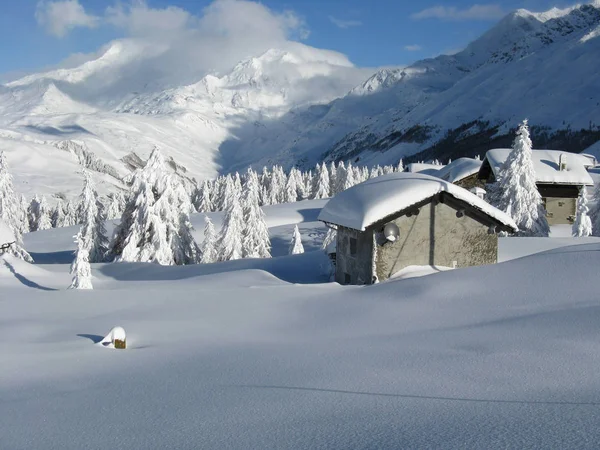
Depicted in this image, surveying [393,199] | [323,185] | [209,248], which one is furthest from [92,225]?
[323,185]

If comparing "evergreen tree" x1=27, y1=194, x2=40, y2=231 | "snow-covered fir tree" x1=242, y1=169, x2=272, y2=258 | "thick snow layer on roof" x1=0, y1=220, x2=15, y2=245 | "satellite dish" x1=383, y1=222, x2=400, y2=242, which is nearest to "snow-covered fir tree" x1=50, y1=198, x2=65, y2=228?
"evergreen tree" x1=27, y1=194, x2=40, y2=231

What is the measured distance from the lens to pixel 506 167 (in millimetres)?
40344

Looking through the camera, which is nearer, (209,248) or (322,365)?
(322,365)

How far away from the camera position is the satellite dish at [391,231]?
20.6 metres

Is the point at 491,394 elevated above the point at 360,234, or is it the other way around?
the point at 360,234

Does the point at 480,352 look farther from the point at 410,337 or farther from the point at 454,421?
the point at 454,421

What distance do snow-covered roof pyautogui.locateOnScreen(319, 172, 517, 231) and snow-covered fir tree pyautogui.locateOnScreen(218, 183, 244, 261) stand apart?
88.9 feet

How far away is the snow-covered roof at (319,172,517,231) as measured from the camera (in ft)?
66.4

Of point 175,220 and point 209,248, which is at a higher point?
point 175,220

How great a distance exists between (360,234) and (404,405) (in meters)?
16.1

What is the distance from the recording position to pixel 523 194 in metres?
38.8

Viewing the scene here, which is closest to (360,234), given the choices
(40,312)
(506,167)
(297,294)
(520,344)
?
(297,294)

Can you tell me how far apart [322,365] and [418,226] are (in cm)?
1419

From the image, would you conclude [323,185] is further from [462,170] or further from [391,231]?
[391,231]
